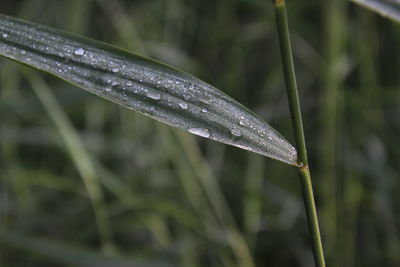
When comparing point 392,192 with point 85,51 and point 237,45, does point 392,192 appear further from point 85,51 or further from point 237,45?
point 85,51

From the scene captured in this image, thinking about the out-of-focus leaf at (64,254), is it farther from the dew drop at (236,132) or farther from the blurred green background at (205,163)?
the dew drop at (236,132)

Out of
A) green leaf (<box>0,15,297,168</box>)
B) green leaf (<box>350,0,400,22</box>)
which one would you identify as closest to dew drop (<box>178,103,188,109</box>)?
green leaf (<box>0,15,297,168</box>)

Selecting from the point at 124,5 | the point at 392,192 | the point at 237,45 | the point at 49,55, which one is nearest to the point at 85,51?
the point at 49,55

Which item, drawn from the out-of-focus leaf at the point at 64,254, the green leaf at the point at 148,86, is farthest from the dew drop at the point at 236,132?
the out-of-focus leaf at the point at 64,254

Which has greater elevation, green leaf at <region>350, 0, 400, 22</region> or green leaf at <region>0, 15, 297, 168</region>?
green leaf at <region>350, 0, 400, 22</region>

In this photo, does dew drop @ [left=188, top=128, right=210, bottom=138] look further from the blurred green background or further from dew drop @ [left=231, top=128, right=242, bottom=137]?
the blurred green background

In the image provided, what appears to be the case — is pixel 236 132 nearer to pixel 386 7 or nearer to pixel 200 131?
pixel 200 131
